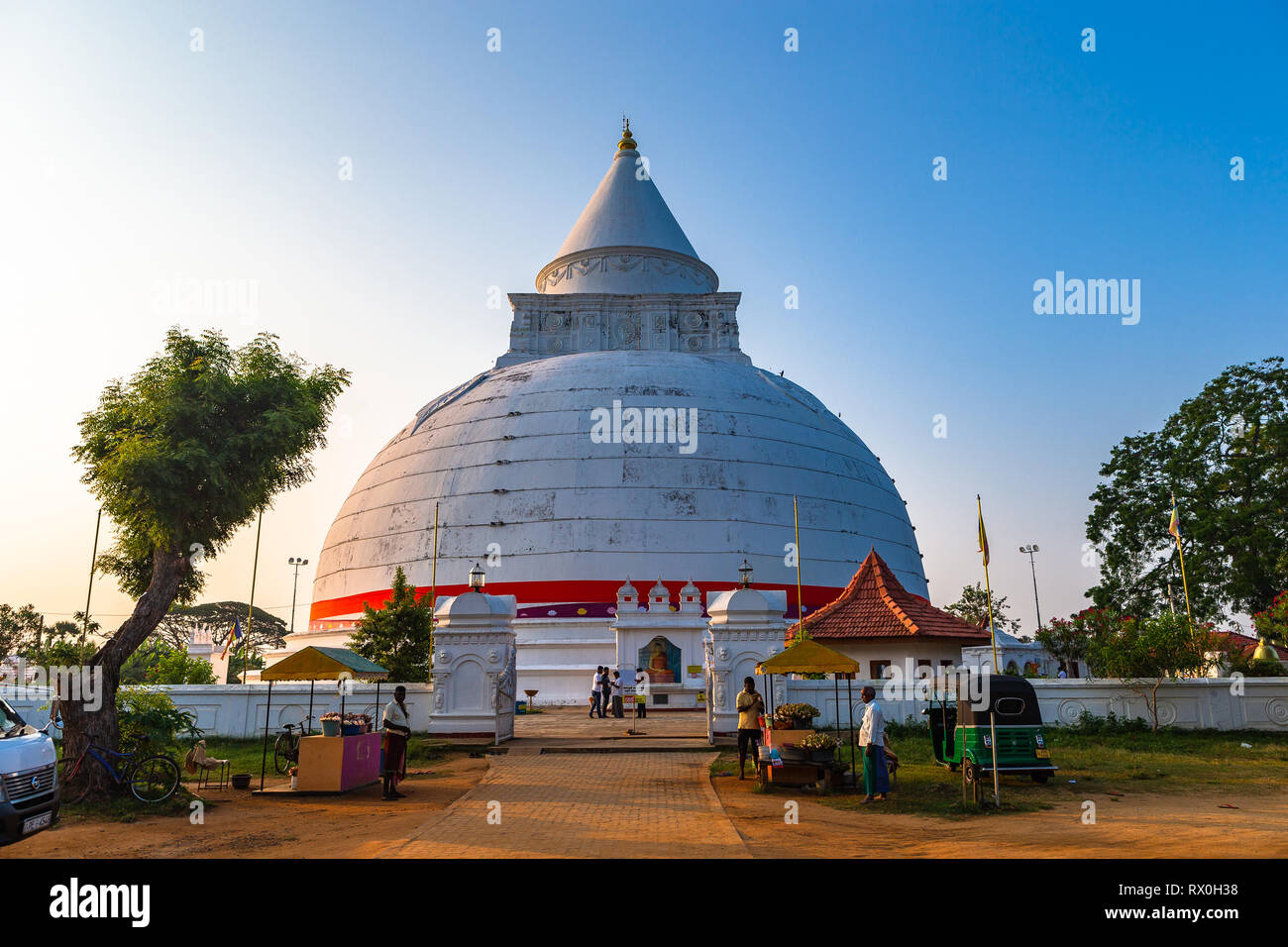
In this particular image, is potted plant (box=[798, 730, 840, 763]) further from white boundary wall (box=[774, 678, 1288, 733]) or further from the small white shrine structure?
the small white shrine structure

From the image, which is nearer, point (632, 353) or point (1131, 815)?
point (1131, 815)

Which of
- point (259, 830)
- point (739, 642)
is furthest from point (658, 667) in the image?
point (259, 830)

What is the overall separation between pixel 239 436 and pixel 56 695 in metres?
4.96

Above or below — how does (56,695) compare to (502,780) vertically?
above

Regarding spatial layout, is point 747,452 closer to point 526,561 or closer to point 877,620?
point 526,561

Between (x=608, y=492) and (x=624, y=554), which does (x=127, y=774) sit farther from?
(x=608, y=492)

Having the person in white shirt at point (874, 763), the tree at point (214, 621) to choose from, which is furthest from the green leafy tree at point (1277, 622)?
the tree at point (214, 621)

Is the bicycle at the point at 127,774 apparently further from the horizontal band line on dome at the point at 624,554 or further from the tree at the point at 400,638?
the horizontal band line on dome at the point at 624,554

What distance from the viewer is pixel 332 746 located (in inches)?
566

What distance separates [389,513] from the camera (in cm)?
4128

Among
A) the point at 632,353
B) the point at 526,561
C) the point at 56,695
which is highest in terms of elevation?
the point at 632,353
